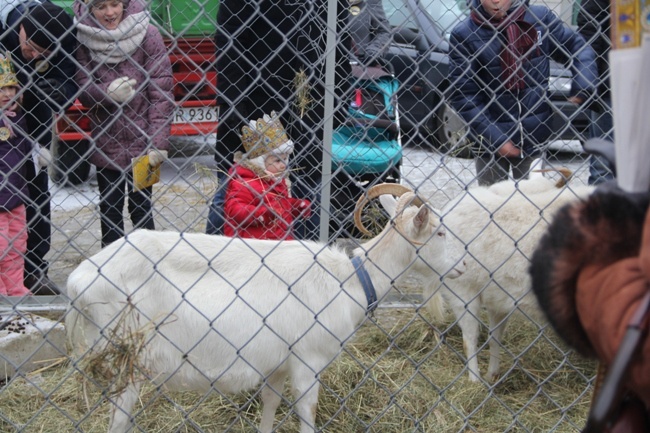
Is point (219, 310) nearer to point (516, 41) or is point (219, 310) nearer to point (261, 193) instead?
point (261, 193)

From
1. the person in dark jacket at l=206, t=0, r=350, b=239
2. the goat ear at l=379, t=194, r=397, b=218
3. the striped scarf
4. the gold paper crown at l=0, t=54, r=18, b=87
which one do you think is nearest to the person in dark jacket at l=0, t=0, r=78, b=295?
the gold paper crown at l=0, t=54, r=18, b=87

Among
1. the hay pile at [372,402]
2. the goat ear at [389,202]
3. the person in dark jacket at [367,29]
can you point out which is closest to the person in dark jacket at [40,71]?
the hay pile at [372,402]

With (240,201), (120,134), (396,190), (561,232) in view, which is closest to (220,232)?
(240,201)

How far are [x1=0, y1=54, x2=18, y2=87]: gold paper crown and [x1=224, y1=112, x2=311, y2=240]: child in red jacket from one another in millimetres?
1226

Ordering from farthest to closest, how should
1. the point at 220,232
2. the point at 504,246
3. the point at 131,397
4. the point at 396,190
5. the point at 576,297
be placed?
the point at 220,232, the point at 504,246, the point at 396,190, the point at 131,397, the point at 576,297

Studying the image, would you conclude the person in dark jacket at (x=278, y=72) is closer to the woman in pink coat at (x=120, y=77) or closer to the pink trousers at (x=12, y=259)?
the woman in pink coat at (x=120, y=77)

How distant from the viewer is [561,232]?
1.39 metres

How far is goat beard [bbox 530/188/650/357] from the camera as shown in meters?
1.33

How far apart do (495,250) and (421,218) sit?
2.08 ft

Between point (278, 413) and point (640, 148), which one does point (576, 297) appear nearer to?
point (640, 148)

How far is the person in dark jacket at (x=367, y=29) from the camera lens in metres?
5.61

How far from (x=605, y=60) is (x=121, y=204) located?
3.07 m

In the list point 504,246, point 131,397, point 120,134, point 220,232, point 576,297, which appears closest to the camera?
point 576,297

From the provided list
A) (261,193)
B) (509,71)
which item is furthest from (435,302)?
(509,71)
